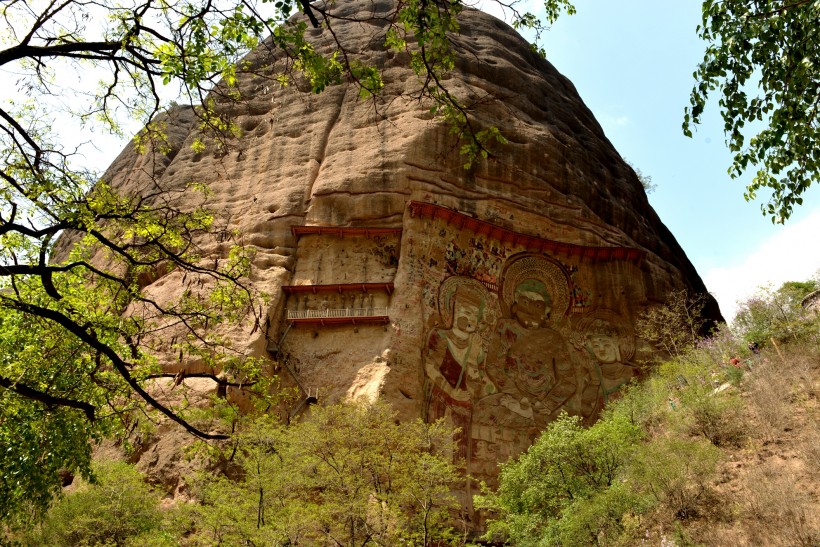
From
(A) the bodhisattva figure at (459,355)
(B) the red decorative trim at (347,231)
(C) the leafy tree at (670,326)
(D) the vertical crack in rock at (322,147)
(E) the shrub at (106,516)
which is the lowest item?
(E) the shrub at (106,516)

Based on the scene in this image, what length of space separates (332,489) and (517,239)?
10429mm

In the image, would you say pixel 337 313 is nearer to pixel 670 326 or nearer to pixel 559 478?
pixel 559 478

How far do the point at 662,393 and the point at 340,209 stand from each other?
9.74m

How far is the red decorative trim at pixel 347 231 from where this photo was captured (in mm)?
18734

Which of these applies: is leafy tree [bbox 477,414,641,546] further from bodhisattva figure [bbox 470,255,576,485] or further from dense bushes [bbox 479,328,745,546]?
bodhisattva figure [bbox 470,255,576,485]

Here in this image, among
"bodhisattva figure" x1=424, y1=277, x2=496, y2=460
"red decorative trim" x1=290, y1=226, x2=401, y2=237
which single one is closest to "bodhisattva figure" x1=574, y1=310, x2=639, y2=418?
"bodhisattva figure" x1=424, y1=277, x2=496, y2=460

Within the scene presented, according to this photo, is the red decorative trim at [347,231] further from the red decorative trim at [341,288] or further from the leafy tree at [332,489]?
the leafy tree at [332,489]

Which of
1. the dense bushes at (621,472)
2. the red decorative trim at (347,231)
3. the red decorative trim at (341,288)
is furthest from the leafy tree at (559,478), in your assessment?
the red decorative trim at (347,231)

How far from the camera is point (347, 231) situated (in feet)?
61.7

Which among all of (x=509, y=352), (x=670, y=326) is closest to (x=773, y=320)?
(x=670, y=326)

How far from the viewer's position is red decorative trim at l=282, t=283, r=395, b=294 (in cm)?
1775

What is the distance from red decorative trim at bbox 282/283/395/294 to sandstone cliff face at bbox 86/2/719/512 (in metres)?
0.03

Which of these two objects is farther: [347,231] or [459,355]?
[347,231]

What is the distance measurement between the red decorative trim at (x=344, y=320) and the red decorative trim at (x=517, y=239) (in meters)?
3.26
